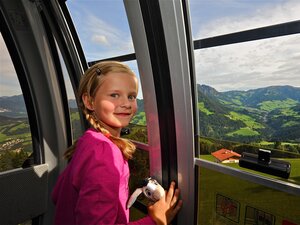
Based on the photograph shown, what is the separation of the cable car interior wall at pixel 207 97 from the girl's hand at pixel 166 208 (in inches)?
2.5

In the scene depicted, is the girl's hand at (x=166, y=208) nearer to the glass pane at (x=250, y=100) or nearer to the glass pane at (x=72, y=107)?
the glass pane at (x=250, y=100)

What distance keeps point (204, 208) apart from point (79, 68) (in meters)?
1.91

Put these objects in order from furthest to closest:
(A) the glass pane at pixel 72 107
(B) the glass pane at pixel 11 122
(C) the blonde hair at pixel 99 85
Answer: (A) the glass pane at pixel 72 107 → (B) the glass pane at pixel 11 122 → (C) the blonde hair at pixel 99 85

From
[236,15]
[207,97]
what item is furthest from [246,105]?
[236,15]

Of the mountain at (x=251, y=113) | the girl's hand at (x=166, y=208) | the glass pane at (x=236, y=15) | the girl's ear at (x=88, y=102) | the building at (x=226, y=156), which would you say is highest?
the glass pane at (x=236, y=15)

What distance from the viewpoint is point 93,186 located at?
3.21 ft

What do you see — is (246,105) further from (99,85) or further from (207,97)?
(99,85)

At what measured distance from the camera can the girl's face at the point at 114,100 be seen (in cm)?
126

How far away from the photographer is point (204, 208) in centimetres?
159

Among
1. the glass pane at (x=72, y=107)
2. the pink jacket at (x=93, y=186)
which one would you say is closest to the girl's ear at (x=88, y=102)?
the pink jacket at (x=93, y=186)

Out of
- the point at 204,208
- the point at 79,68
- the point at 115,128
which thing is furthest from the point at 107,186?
the point at 79,68

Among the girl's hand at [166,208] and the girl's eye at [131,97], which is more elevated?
the girl's eye at [131,97]

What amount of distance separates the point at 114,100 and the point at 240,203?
0.93m

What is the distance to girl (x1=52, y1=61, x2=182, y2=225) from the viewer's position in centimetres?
98
